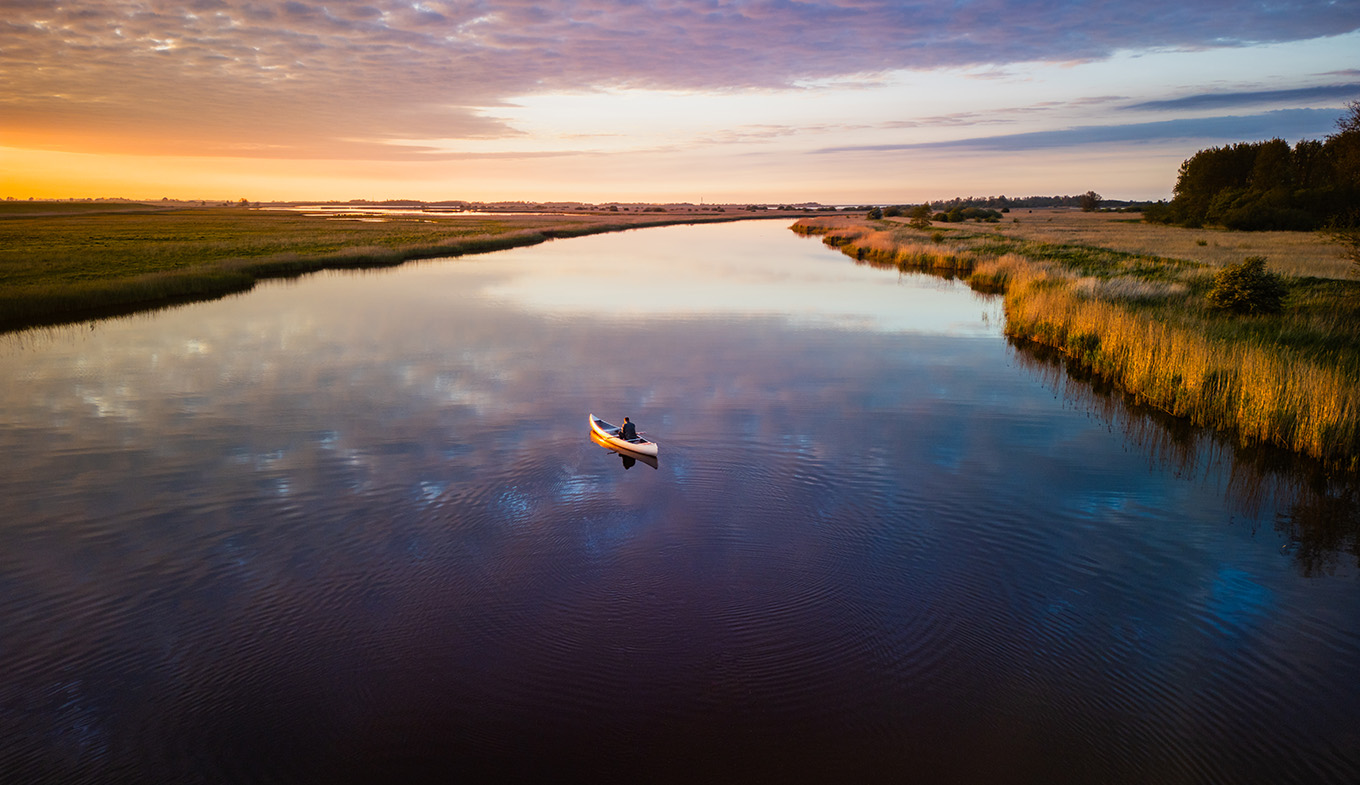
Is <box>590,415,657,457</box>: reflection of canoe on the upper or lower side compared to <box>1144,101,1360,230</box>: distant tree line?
lower

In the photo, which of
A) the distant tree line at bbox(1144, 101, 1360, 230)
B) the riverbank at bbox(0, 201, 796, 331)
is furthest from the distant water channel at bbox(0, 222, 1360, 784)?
the distant tree line at bbox(1144, 101, 1360, 230)

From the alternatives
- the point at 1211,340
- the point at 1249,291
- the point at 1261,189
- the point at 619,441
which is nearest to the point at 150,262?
the point at 619,441

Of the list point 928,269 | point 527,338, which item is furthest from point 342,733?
point 928,269

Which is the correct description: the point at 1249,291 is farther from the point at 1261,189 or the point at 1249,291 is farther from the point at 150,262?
the point at 1261,189

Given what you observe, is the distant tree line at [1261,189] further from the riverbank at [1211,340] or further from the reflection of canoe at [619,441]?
the reflection of canoe at [619,441]

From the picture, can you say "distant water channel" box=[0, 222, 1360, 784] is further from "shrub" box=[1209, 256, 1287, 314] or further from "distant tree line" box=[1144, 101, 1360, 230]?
"distant tree line" box=[1144, 101, 1360, 230]

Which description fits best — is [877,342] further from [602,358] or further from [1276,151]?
[1276,151]
